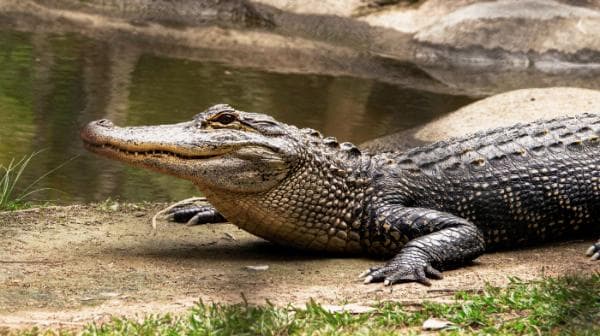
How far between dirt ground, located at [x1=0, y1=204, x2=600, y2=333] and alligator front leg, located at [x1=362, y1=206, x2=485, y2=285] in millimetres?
87

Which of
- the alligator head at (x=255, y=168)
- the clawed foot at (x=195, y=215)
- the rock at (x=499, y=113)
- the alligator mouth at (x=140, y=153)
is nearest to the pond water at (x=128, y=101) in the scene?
the rock at (x=499, y=113)

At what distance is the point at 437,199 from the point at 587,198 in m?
0.99

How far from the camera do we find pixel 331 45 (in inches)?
697

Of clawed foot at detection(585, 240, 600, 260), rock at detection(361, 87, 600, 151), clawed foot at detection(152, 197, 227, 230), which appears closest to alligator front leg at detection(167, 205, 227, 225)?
clawed foot at detection(152, 197, 227, 230)

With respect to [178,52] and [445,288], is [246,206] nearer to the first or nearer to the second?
[445,288]

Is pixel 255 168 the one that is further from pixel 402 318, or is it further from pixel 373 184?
pixel 402 318

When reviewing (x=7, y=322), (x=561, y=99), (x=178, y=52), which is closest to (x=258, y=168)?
(x=7, y=322)

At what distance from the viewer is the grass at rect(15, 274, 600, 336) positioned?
4492 millimetres

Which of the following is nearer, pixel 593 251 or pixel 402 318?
pixel 402 318

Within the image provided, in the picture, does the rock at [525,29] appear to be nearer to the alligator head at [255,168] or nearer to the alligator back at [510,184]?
the alligator back at [510,184]

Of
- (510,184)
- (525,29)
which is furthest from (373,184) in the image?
(525,29)

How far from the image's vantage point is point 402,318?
472cm

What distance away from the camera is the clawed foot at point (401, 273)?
18.1 feet

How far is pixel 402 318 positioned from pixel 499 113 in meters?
6.77
